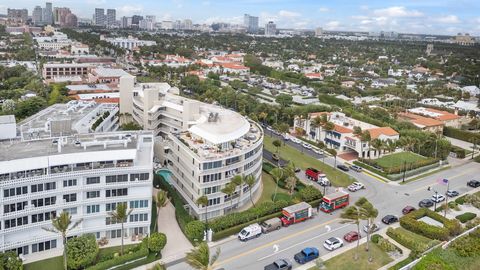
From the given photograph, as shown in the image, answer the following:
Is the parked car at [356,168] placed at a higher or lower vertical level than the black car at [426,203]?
higher

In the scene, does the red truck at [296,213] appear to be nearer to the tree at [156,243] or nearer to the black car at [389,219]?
the black car at [389,219]

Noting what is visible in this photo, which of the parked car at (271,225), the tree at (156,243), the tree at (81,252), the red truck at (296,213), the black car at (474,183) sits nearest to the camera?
the tree at (81,252)

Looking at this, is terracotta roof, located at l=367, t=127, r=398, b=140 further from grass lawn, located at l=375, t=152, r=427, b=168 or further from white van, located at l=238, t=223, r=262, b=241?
white van, located at l=238, t=223, r=262, b=241

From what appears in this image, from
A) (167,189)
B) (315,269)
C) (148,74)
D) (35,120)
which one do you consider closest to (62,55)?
(148,74)

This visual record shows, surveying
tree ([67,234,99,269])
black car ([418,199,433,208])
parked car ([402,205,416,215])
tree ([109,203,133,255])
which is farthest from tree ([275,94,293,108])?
tree ([67,234,99,269])

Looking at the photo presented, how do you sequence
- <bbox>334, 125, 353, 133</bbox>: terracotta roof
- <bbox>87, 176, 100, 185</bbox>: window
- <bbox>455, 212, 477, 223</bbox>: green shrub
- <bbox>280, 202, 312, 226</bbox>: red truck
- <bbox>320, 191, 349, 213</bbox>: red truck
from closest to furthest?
<bbox>87, 176, 100, 185</bbox>: window < <bbox>280, 202, 312, 226</bbox>: red truck < <bbox>455, 212, 477, 223</bbox>: green shrub < <bbox>320, 191, 349, 213</bbox>: red truck < <bbox>334, 125, 353, 133</bbox>: terracotta roof

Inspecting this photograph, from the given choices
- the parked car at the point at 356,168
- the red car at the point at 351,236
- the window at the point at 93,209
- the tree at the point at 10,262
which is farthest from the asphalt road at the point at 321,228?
the tree at the point at 10,262
